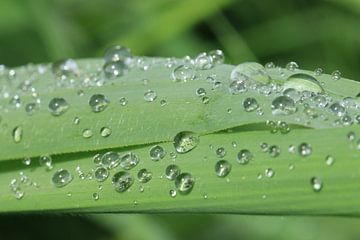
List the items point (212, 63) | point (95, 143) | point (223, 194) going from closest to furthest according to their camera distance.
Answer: point (223, 194), point (95, 143), point (212, 63)

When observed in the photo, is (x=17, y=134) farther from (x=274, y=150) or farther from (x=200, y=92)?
(x=274, y=150)

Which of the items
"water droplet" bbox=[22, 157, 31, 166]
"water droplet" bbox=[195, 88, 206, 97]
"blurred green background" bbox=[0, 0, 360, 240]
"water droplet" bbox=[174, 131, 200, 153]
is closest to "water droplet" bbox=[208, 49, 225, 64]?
"water droplet" bbox=[195, 88, 206, 97]

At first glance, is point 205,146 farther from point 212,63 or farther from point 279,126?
point 212,63

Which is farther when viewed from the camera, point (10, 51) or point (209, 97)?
point (10, 51)

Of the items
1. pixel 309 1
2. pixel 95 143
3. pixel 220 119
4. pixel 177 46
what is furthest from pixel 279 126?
pixel 309 1

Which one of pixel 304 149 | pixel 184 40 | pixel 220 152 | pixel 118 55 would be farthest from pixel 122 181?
pixel 184 40

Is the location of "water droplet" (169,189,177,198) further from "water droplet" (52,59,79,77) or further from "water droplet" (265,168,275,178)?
"water droplet" (52,59,79,77)
